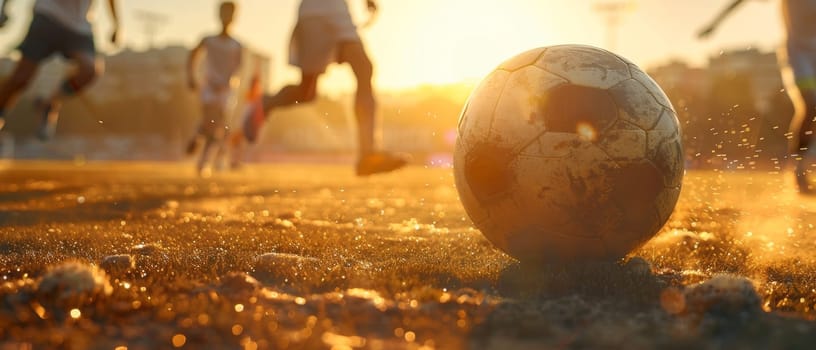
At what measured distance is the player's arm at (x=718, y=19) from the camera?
7957 mm

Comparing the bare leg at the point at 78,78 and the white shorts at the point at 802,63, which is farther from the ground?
the white shorts at the point at 802,63

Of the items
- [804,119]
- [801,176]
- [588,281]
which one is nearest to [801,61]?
[804,119]

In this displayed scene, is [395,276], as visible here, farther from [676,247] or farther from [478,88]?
[676,247]

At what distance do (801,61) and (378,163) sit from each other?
464 centimetres

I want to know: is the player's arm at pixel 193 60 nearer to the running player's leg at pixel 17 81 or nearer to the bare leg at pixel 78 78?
the bare leg at pixel 78 78

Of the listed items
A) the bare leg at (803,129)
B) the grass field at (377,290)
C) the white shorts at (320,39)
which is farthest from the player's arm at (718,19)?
the white shorts at (320,39)

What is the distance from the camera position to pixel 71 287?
2514 mm

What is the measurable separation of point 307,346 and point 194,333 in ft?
1.22

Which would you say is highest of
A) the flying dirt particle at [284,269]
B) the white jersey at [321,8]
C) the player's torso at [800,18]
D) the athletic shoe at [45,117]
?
the player's torso at [800,18]

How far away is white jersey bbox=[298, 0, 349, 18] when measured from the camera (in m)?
6.37

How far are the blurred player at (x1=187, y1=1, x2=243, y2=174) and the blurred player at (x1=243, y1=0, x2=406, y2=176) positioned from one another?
210 inches

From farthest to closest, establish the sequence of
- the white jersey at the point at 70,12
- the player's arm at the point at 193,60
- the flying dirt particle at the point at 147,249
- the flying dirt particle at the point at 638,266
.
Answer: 1. the player's arm at the point at 193,60
2. the white jersey at the point at 70,12
3. the flying dirt particle at the point at 147,249
4. the flying dirt particle at the point at 638,266

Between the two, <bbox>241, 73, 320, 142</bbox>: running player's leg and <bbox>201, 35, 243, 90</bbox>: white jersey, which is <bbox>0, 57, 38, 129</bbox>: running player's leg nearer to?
<bbox>241, 73, 320, 142</bbox>: running player's leg

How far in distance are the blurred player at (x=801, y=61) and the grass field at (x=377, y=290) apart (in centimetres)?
270
